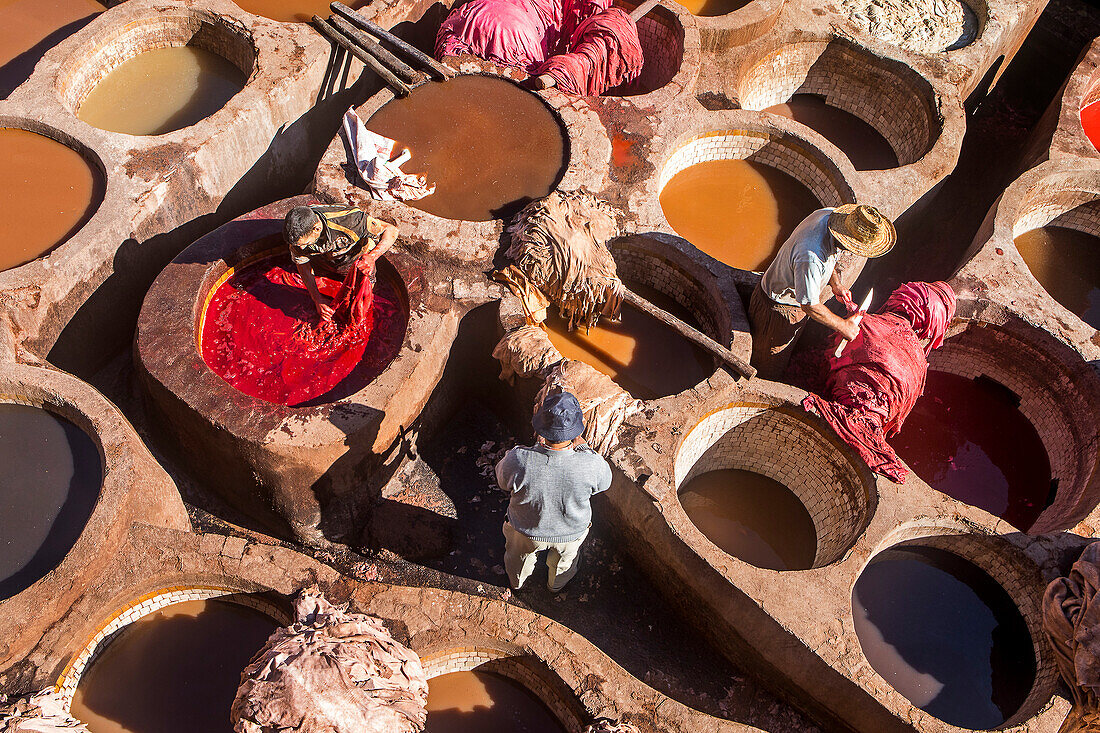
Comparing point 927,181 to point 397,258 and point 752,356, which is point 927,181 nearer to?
point 752,356

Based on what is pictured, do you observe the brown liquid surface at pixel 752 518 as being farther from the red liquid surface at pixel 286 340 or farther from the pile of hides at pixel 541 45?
the pile of hides at pixel 541 45

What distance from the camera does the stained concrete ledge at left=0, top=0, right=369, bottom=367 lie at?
5535 mm

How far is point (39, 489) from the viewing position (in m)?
4.66

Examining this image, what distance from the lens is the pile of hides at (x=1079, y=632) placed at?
414cm

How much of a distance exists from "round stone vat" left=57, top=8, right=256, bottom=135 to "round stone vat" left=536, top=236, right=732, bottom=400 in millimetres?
3679

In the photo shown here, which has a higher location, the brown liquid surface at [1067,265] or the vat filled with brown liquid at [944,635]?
the brown liquid surface at [1067,265]

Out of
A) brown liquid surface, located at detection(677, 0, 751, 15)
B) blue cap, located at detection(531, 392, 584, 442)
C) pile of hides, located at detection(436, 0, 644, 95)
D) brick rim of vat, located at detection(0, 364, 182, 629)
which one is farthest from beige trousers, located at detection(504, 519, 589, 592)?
brown liquid surface, located at detection(677, 0, 751, 15)

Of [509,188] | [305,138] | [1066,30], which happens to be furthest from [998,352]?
[305,138]

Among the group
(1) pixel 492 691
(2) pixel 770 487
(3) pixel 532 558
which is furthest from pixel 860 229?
(1) pixel 492 691

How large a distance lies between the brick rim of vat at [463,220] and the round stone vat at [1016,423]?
9.90 ft

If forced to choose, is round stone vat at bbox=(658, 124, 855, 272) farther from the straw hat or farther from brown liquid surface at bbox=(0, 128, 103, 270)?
brown liquid surface at bbox=(0, 128, 103, 270)

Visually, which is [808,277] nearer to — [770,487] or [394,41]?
[770,487]

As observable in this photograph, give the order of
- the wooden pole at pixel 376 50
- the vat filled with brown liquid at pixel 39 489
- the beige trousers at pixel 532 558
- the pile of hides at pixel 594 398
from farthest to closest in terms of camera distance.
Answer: the wooden pole at pixel 376 50
the pile of hides at pixel 594 398
the beige trousers at pixel 532 558
the vat filled with brown liquid at pixel 39 489

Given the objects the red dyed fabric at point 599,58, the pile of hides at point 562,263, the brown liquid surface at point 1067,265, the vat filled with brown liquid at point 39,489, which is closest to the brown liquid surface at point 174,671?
the vat filled with brown liquid at point 39,489
